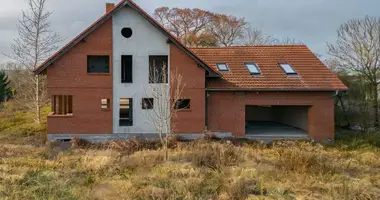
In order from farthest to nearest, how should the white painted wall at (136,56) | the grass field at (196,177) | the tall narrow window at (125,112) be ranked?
the tall narrow window at (125,112), the white painted wall at (136,56), the grass field at (196,177)

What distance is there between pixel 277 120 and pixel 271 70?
6967 millimetres

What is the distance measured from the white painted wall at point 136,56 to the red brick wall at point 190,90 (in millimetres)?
813

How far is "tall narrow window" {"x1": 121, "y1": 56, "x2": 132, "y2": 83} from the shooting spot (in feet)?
57.9

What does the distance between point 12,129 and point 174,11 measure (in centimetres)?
2423

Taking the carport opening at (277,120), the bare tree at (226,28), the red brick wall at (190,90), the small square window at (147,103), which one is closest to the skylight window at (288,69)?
the carport opening at (277,120)

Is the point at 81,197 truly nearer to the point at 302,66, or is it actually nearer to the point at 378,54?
the point at 302,66

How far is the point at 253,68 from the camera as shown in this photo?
61.9 feet

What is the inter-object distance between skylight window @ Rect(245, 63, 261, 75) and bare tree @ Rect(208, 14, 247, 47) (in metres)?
20.1

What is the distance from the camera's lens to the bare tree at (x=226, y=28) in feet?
127

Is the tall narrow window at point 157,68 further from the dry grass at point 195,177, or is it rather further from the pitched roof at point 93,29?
the dry grass at point 195,177

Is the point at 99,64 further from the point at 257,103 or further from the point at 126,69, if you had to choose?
the point at 257,103

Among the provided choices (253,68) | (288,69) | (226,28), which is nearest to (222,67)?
(253,68)

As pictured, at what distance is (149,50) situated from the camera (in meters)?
17.1

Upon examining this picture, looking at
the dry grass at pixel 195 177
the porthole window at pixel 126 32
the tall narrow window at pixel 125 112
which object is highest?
the porthole window at pixel 126 32
